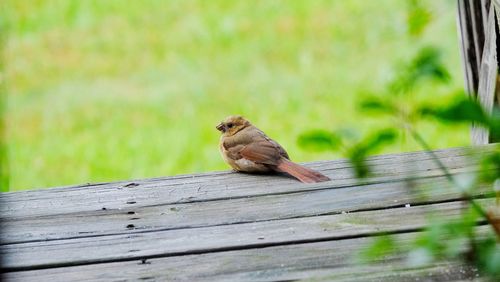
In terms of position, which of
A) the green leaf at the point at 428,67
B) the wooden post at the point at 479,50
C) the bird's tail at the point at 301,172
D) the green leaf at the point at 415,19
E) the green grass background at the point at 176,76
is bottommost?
the green leaf at the point at 428,67

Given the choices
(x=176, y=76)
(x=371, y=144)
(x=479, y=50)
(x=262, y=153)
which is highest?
(x=176, y=76)

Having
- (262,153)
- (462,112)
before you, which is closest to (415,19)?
(462,112)

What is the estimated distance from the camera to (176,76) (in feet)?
30.6

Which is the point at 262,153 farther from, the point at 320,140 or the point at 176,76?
the point at 176,76

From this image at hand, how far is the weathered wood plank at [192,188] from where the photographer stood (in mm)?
3189

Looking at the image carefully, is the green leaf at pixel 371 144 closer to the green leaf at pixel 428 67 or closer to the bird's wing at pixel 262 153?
the green leaf at pixel 428 67

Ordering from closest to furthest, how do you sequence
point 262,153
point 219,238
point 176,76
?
point 219,238 < point 262,153 < point 176,76

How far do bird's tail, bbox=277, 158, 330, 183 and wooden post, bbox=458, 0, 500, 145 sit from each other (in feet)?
2.12

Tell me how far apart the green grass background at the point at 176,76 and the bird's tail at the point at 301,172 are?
3628 mm

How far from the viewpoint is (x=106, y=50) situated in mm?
9828

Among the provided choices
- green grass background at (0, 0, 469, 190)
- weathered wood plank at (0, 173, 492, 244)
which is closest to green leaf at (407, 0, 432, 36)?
weathered wood plank at (0, 173, 492, 244)

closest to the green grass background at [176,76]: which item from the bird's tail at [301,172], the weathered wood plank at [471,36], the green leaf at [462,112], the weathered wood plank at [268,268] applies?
the weathered wood plank at [471,36]

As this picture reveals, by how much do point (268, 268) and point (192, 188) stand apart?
0.98m

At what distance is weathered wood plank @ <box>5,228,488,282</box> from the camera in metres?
2.30
